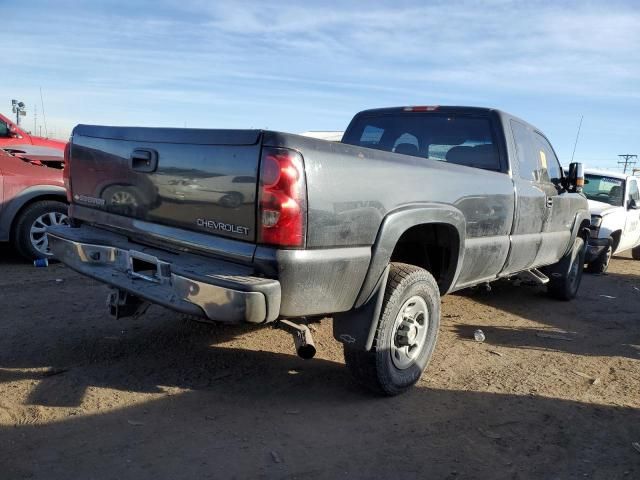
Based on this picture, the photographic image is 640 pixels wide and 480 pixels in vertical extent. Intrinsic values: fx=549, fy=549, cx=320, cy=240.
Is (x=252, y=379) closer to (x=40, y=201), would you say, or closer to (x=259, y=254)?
(x=259, y=254)

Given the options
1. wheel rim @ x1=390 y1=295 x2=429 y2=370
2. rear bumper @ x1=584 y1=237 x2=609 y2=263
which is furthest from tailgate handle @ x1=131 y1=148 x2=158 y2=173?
rear bumper @ x1=584 y1=237 x2=609 y2=263

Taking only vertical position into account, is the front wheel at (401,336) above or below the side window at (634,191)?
below

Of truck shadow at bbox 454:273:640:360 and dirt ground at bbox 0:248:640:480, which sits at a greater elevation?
dirt ground at bbox 0:248:640:480

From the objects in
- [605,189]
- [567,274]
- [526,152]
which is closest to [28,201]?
[526,152]

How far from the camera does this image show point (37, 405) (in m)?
3.26

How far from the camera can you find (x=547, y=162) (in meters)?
5.71

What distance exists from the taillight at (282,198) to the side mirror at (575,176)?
4350 millimetres

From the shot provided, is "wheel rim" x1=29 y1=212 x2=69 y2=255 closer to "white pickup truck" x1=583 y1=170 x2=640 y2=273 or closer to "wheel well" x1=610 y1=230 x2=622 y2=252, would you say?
"white pickup truck" x1=583 y1=170 x2=640 y2=273

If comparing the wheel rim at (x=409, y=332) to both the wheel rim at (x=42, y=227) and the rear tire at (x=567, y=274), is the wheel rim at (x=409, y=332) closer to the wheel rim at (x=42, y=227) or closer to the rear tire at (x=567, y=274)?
the rear tire at (x=567, y=274)

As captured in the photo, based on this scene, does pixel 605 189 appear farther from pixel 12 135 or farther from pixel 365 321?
pixel 12 135

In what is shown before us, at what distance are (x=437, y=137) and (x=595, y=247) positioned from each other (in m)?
4.99

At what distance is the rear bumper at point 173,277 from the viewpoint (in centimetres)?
267

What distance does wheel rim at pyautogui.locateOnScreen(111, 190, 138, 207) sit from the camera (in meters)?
3.39

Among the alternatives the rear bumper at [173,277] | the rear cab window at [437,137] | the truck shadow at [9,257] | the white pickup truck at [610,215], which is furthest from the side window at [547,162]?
the truck shadow at [9,257]
